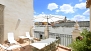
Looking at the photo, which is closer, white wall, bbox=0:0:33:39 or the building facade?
the building facade

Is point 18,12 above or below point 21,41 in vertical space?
above

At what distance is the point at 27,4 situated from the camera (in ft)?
38.8

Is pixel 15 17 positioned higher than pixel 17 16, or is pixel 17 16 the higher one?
pixel 17 16

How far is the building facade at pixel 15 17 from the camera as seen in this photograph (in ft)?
28.9

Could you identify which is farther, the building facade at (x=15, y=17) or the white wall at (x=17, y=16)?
the white wall at (x=17, y=16)

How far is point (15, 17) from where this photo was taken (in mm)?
10164

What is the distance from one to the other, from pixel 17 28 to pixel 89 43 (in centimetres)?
900

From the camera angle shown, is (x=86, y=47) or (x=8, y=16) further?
(x=8, y=16)

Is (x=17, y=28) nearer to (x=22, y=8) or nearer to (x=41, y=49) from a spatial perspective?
(x=22, y=8)

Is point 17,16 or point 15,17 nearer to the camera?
point 15,17

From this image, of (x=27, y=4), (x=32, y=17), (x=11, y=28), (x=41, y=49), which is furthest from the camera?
(x=32, y=17)

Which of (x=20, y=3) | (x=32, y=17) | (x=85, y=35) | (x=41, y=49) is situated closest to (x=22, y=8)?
(x=20, y=3)

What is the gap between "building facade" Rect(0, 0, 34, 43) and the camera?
8820mm

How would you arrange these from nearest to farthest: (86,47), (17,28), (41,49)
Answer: (86,47) → (41,49) → (17,28)
